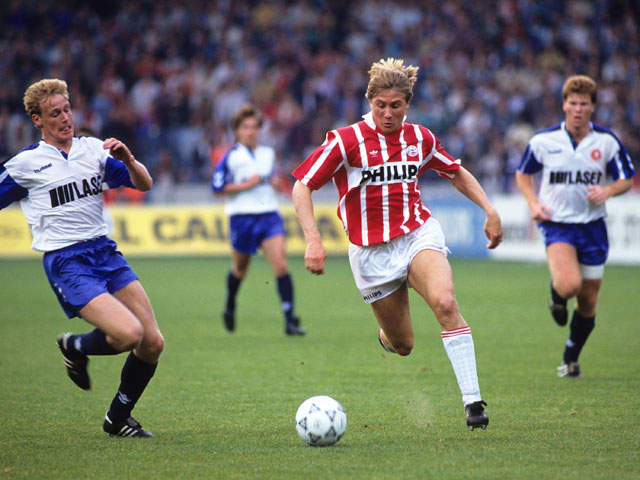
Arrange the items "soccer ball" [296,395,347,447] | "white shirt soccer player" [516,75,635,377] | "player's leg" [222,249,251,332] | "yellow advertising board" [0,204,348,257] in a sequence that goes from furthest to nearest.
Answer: "yellow advertising board" [0,204,348,257]
"player's leg" [222,249,251,332]
"white shirt soccer player" [516,75,635,377]
"soccer ball" [296,395,347,447]

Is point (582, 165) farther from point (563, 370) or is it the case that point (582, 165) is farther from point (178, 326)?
point (178, 326)

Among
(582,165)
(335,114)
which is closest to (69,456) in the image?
(582,165)

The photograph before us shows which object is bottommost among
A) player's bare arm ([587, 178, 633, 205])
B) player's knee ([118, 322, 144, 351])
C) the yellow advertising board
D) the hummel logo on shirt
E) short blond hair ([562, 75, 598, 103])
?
the yellow advertising board

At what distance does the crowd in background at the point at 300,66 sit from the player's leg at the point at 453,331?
640 inches

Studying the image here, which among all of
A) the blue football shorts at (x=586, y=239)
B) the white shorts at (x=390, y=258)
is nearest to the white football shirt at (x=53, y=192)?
the white shorts at (x=390, y=258)

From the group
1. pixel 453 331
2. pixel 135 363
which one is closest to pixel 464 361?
pixel 453 331

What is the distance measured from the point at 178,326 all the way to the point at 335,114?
13.7m

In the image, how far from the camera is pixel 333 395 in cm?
707

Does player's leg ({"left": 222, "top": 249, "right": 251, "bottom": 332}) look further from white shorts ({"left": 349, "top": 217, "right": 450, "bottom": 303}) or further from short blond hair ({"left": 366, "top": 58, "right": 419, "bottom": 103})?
short blond hair ({"left": 366, "top": 58, "right": 419, "bottom": 103})

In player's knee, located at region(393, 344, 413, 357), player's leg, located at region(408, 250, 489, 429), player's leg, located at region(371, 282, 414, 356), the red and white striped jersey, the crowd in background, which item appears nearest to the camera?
player's leg, located at region(408, 250, 489, 429)

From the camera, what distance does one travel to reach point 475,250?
2092cm

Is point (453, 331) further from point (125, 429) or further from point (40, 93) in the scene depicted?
point (40, 93)

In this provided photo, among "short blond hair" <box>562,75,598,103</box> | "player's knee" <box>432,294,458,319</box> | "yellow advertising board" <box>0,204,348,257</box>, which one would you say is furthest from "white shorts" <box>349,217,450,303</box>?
"yellow advertising board" <box>0,204,348,257</box>

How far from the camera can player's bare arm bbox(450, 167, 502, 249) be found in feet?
19.1
